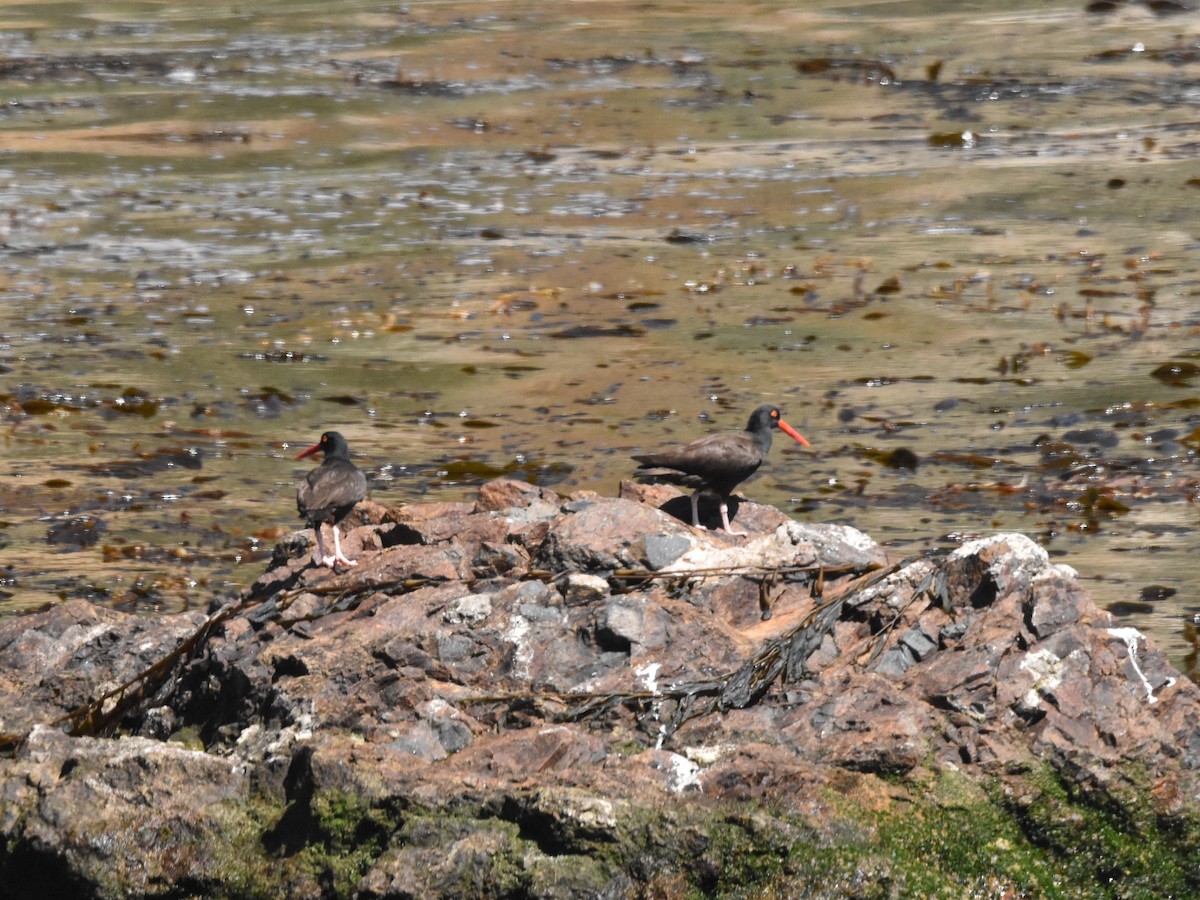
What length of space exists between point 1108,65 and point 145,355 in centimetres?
1074

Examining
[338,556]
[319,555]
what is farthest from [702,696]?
[319,555]

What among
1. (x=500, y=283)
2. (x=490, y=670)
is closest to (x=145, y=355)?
(x=500, y=283)

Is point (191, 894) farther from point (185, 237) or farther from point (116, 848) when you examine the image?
→ point (185, 237)

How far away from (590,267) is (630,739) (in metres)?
8.13

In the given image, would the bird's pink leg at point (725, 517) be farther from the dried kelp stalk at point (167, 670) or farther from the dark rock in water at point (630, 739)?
the dried kelp stalk at point (167, 670)

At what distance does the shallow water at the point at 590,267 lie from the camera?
937 cm

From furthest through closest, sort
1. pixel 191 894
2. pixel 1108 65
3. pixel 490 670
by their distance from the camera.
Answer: pixel 1108 65 < pixel 490 670 < pixel 191 894

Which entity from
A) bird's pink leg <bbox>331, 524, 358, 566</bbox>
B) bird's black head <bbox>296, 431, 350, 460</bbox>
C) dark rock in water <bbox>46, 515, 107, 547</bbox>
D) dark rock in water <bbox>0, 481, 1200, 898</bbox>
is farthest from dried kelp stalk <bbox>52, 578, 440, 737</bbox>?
dark rock in water <bbox>46, 515, 107, 547</bbox>

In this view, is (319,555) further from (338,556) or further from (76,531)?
(76,531)

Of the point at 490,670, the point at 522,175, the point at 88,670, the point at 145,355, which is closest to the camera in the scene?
the point at 490,670

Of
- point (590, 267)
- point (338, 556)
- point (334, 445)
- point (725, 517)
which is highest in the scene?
point (338, 556)

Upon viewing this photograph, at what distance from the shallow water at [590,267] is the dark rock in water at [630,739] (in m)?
1.68

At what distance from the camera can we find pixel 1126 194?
47.8 ft

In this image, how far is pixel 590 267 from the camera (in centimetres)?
1327
